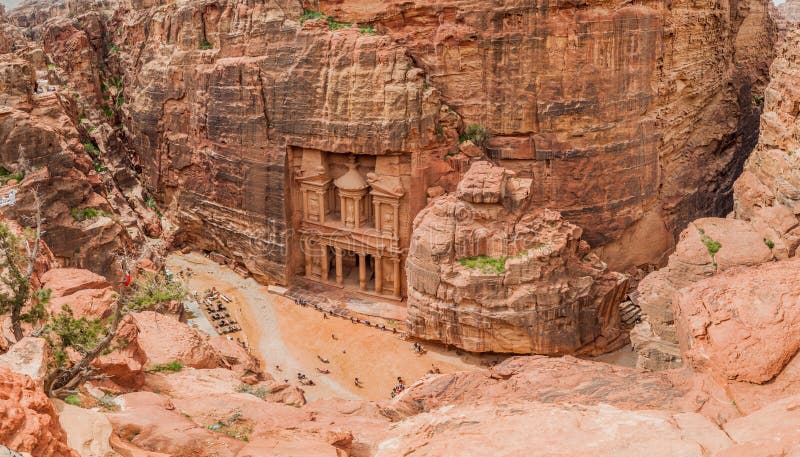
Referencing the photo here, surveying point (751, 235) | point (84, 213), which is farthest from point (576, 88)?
point (84, 213)

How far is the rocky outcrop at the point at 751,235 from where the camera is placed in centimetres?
1423

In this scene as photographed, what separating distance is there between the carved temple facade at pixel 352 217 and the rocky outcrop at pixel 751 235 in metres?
16.8

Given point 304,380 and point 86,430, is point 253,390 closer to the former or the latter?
point 86,430

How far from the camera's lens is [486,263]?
27.0 meters

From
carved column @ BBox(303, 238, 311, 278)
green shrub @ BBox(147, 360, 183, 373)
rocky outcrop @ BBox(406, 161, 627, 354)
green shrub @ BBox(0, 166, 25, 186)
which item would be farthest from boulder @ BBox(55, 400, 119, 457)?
carved column @ BBox(303, 238, 311, 278)

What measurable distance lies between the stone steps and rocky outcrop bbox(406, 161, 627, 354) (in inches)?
68.1

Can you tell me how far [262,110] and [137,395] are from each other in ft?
74.1

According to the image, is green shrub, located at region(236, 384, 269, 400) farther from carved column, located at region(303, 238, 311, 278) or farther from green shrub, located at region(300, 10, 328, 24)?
green shrub, located at region(300, 10, 328, 24)

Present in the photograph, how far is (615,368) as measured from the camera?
41.6 feet

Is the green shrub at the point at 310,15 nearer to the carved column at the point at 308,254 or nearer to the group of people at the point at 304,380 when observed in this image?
the carved column at the point at 308,254

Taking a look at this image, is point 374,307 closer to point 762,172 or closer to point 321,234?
point 321,234

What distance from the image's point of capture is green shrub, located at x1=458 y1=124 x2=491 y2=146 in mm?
31297

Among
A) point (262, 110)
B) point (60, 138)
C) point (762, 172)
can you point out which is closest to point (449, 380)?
point (762, 172)

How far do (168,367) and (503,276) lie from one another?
1387 centimetres
